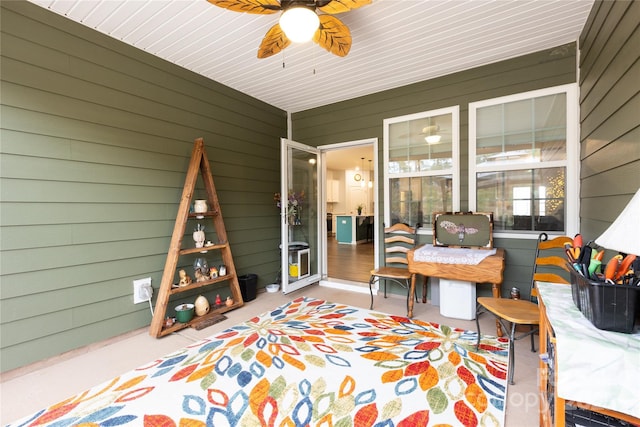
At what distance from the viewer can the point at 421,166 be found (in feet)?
11.2

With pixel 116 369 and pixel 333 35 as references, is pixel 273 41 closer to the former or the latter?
pixel 333 35

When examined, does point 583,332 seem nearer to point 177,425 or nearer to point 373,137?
point 177,425

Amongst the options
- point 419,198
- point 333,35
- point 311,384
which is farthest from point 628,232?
point 419,198

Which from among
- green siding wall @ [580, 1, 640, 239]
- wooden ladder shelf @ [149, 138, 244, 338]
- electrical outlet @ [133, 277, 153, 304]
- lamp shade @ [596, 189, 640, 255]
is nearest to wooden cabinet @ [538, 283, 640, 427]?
lamp shade @ [596, 189, 640, 255]

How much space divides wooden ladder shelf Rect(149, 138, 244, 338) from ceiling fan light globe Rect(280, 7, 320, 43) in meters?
1.64

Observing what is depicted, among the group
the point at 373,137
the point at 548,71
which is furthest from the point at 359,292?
the point at 548,71

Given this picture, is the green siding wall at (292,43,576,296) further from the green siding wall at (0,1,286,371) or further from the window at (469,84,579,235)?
the green siding wall at (0,1,286,371)

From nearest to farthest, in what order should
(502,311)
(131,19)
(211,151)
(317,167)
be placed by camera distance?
(502,311) → (131,19) → (211,151) → (317,167)

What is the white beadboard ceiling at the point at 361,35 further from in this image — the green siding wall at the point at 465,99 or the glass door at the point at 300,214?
the glass door at the point at 300,214

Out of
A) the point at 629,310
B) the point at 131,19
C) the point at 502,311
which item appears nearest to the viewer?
the point at 629,310

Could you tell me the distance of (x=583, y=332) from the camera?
3.02 ft

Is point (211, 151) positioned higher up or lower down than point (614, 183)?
higher up

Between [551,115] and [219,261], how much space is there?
3864mm

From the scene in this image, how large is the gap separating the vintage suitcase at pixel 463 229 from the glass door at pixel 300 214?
183 centimetres
